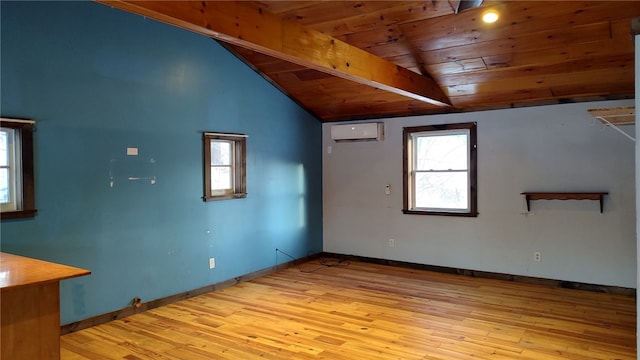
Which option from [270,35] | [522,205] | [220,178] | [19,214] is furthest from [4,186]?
[522,205]

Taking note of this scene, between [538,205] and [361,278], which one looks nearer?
[538,205]

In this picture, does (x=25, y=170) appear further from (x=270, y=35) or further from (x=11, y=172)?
(x=270, y=35)

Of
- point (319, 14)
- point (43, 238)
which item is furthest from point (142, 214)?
point (319, 14)

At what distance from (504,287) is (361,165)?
8.14 ft

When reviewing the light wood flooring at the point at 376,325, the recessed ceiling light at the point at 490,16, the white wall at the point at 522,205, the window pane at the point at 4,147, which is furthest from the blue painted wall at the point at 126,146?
the recessed ceiling light at the point at 490,16

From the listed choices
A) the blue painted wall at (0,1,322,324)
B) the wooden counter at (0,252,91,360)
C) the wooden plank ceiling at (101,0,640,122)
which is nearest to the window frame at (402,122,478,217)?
the wooden plank ceiling at (101,0,640,122)

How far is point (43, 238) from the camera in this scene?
3664 mm

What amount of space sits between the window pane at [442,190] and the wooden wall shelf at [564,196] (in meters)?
0.76

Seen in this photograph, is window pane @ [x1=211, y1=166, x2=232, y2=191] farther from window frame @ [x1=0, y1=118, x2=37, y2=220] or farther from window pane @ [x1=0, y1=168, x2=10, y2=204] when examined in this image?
window pane @ [x1=0, y1=168, x2=10, y2=204]

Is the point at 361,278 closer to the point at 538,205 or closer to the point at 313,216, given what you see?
the point at 313,216

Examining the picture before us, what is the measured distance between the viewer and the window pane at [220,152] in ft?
17.2

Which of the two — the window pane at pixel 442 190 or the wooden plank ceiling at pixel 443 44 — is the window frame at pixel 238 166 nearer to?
the wooden plank ceiling at pixel 443 44

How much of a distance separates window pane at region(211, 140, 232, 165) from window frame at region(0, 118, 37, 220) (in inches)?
76.4

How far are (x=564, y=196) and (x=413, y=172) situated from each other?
185 cm
